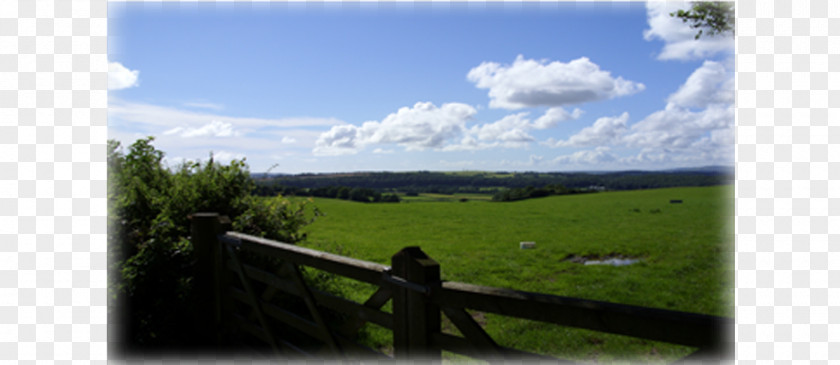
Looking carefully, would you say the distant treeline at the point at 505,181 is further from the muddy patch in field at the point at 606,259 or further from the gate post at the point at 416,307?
the gate post at the point at 416,307

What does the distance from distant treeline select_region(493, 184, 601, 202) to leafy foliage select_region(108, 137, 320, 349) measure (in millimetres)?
37313

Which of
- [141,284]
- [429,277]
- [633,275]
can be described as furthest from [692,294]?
[141,284]

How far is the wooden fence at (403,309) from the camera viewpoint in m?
2.06

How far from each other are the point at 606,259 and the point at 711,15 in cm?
654

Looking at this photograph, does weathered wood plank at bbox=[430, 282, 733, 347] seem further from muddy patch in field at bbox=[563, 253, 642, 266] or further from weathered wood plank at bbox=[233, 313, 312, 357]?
muddy patch in field at bbox=[563, 253, 642, 266]

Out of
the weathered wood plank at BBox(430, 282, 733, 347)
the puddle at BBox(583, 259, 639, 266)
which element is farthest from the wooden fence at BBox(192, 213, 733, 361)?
the puddle at BBox(583, 259, 639, 266)

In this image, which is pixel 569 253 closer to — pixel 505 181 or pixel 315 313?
pixel 315 313

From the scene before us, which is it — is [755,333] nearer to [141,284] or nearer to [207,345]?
[207,345]

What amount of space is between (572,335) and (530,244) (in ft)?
32.0

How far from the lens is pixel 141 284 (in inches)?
215

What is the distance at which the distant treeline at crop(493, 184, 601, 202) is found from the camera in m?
43.8

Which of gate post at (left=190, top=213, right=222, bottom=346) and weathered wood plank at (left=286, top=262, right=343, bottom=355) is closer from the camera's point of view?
weathered wood plank at (left=286, top=262, right=343, bottom=355)

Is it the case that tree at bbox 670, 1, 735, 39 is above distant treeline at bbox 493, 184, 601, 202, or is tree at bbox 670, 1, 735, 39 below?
above

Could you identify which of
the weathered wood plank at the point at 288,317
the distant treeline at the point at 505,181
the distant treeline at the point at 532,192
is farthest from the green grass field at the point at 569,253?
the distant treeline at the point at 505,181
